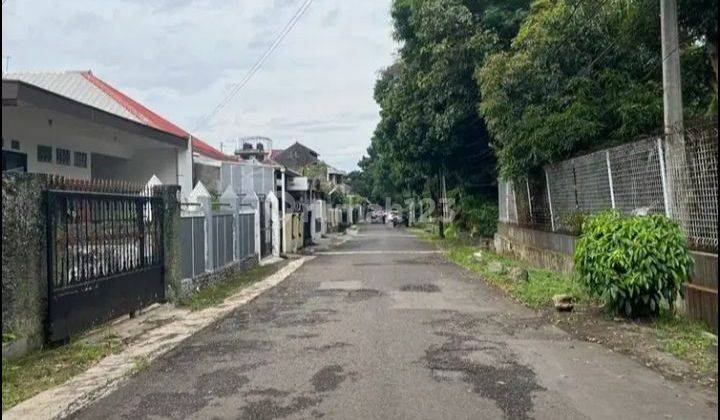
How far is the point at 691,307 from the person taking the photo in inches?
320

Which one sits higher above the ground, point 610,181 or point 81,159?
point 81,159

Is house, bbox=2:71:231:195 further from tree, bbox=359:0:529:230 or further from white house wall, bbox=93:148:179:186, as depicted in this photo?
tree, bbox=359:0:529:230

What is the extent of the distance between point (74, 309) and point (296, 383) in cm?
344

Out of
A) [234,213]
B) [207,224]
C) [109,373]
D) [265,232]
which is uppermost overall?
[234,213]

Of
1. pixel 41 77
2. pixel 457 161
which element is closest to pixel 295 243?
pixel 457 161

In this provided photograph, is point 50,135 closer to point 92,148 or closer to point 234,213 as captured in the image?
point 92,148

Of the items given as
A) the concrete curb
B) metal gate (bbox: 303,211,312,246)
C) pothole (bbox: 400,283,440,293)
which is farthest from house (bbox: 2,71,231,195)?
metal gate (bbox: 303,211,312,246)

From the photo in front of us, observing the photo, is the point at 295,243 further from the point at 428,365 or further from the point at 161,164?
the point at 428,365

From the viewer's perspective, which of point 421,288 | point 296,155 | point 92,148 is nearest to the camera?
point 421,288

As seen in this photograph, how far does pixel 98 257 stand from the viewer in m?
8.54

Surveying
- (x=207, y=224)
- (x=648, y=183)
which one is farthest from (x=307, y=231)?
(x=648, y=183)

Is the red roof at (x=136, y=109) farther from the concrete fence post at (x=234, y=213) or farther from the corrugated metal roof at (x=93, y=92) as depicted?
the concrete fence post at (x=234, y=213)

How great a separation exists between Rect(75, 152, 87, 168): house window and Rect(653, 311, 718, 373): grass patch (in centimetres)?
1523

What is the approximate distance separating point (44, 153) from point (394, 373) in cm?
1300
